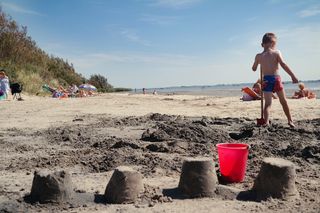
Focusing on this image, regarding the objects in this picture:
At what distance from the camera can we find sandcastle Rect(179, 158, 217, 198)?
3.02 metres

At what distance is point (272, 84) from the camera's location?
635 centimetres

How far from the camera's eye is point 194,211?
273cm

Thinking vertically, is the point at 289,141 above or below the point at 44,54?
below

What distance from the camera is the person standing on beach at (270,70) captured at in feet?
20.6

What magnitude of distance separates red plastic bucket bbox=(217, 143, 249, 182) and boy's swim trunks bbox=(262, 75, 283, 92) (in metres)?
3.19

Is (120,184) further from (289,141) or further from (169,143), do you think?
(289,141)

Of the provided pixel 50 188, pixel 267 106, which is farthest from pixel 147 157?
pixel 267 106

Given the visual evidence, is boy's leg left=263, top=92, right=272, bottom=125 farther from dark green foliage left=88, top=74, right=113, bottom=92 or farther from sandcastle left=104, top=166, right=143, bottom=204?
dark green foliage left=88, top=74, right=113, bottom=92

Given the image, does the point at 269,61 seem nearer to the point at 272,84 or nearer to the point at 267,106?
the point at 272,84

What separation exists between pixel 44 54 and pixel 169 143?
25338 mm

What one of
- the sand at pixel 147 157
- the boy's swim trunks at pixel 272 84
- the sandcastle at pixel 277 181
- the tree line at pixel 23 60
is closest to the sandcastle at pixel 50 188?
the sand at pixel 147 157

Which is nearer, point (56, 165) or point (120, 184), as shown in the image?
point (120, 184)

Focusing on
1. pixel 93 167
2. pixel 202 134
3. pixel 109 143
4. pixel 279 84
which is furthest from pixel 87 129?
pixel 279 84

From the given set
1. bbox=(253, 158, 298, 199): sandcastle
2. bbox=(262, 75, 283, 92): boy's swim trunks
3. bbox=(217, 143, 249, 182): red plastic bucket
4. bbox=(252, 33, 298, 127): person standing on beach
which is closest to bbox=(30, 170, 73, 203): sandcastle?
bbox=(217, 143, 249, 182): red plastic bucket
